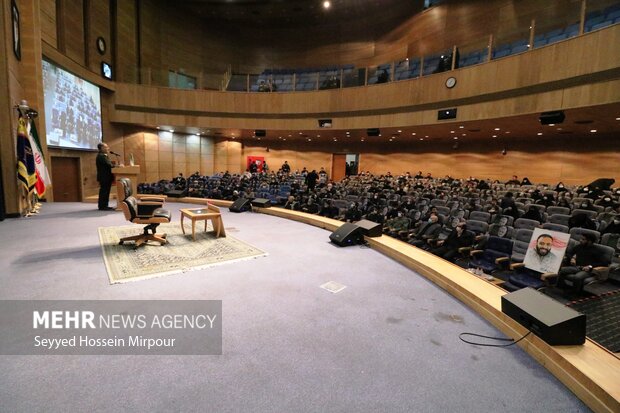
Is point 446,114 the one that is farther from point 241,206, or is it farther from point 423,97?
point 241,206

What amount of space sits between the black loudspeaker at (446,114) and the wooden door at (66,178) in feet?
41.0

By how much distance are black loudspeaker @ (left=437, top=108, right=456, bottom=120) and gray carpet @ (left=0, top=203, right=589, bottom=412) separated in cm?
800

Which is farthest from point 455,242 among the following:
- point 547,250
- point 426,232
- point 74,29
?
point 74,29

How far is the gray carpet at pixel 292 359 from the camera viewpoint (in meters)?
1.80

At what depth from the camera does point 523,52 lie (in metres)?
8.40

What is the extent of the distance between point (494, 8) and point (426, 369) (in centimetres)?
1647

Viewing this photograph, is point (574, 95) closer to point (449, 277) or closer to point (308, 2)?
point (449, 277)

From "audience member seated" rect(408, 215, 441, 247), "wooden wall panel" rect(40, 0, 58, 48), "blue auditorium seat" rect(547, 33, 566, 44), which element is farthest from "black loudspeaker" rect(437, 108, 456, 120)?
"wooden wall panel" rect(40, 0, 58, 48)

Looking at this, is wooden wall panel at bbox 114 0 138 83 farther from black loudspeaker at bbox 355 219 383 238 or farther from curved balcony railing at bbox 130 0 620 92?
black loudspeaker at bbox 355 219 383 238

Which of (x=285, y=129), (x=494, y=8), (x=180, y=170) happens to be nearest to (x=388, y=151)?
(x=285, y=129)

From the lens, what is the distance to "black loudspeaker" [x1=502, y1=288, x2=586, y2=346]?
2.18 m

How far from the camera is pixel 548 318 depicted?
7.41 feet

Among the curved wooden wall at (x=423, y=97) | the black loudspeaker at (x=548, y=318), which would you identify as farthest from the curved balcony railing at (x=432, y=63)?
the black loudspeaker at (x=548, y=318)

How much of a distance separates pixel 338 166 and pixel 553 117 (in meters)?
11.2
